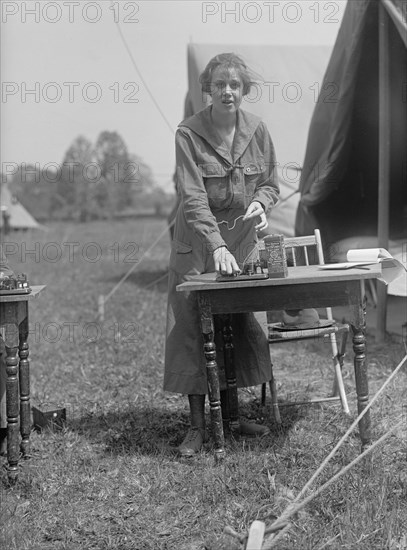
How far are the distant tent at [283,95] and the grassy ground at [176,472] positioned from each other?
11.0 feet

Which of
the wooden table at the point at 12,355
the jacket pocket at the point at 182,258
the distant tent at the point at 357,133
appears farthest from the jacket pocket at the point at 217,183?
the distant tent at the point at 357,133

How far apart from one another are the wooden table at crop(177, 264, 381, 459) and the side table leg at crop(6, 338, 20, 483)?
0.79m

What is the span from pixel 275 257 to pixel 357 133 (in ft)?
13.1

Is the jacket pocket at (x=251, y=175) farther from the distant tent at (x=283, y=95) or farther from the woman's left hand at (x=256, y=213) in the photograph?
the distant tent at (x=283, y=95)

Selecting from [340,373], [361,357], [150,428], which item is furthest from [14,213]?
[361,357]

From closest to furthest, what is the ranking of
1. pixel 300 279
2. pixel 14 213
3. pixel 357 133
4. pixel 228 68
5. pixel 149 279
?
pixel 300 279, pixel 228 68, pixel 357 133, pixel 149 279, pixel 14 213

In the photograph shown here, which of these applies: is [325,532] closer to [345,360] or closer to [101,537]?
[101,537]

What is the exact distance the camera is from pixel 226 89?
136 inches

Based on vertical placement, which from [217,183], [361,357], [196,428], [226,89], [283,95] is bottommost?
[196,428]

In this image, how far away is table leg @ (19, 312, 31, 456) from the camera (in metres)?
3.49

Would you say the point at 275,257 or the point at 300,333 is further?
the point at 300,333

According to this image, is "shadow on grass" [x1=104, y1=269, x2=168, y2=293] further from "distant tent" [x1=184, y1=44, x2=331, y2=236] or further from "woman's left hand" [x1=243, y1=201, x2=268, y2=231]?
"woman's left hand" [x1=243, y1=201, x2=268, y2=231]

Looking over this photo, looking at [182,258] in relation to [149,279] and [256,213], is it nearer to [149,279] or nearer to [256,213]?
[256,213]

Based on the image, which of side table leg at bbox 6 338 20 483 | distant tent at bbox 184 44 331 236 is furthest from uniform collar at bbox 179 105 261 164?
distant tent at bbox 184 44 331 236
